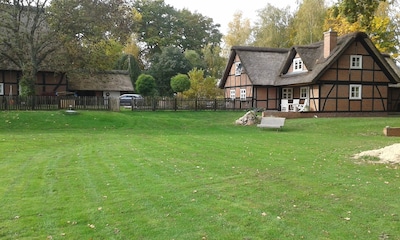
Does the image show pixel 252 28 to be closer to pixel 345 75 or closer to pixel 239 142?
pixel 345 75

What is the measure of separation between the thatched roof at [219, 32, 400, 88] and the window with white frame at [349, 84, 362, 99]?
8.76 ft

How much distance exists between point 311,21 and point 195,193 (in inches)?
1767

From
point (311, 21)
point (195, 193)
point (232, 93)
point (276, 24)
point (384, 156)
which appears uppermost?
point (276, 24)

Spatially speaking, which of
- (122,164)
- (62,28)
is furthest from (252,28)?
(122,164)

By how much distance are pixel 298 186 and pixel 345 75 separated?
27428mm

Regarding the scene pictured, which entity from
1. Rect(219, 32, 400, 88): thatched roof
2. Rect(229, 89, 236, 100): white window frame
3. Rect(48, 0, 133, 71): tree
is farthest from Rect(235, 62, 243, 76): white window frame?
Rect(48, 0, 133, 71): tree

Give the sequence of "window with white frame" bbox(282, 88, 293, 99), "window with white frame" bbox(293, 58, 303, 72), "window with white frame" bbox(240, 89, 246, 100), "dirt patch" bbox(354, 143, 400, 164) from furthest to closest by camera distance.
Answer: "window with white frame" bbox(240, 89, 246, 100) < "window with white frame" bbox(282, 88, 293, 99) < "window with white frame" bbox(293, 58, 303, 72) < "dirt patch" bbox(354, 143, 400, 164)

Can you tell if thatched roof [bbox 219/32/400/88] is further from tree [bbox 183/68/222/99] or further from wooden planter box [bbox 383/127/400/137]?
wooden planter box [bbox 383/127/400/137]

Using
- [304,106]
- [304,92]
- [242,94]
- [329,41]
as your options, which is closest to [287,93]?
[304,92]

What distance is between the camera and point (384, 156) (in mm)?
11523

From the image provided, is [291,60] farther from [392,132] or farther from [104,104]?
[104,104]

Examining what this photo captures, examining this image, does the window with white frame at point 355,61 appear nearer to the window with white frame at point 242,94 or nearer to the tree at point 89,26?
the window with white frame at point 242,94

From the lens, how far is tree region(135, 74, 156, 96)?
155ft

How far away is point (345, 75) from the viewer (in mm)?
33312
